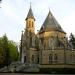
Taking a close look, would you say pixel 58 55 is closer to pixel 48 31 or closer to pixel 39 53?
pixel 39 53

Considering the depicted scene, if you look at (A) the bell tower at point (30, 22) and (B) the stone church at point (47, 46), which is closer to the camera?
(B) the stone church at point (47, 46)

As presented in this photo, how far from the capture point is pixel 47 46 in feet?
220

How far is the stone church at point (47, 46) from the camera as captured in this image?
60.7m

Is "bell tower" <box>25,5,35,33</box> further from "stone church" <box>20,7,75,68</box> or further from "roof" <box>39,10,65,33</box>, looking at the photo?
"roof" <box>39,10,65,33</box>

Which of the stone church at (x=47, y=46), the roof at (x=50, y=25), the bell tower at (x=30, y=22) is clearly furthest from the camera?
the bell tower at (x=30, y=22)

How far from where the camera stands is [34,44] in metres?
67.9

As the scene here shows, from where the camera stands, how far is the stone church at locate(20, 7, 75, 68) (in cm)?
6072

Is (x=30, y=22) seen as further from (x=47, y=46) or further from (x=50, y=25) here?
(x=47, y=46)

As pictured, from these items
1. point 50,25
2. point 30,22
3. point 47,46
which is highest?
point 30,22

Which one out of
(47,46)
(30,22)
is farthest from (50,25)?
(47,46)

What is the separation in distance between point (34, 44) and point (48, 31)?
6.25 m

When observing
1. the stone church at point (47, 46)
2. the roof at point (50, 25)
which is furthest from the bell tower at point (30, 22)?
the roof at point (50, 25)

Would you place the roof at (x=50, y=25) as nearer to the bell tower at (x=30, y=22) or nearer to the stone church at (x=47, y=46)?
the stone church at (x=47, y=46)

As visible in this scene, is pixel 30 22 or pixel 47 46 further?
pixel 30 22
